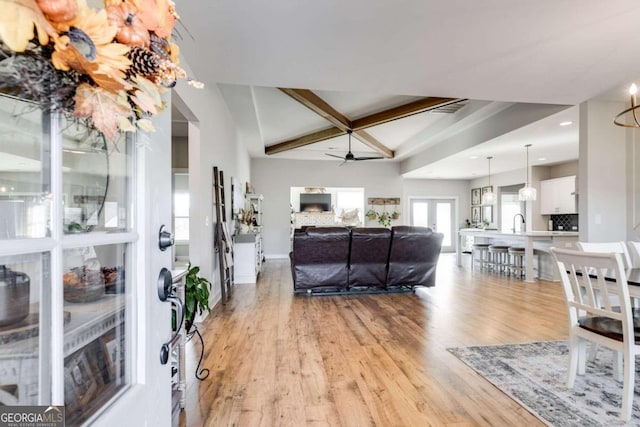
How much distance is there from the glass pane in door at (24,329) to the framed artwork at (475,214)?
37.9 ft

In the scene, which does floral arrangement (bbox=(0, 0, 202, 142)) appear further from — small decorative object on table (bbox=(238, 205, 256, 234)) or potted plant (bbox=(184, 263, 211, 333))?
small decorative object on table (bbox=(238, 205, 256, 234))

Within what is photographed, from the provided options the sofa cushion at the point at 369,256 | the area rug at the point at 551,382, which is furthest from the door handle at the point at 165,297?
the sofa cushion at the point at 369,256

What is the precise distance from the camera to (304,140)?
306 inches

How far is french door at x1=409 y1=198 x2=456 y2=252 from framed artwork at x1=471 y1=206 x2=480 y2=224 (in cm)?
58

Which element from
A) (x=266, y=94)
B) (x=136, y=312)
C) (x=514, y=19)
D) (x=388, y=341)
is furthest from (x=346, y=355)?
(x=266, y=94)

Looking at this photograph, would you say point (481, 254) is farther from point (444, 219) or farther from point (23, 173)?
point (23, 173)

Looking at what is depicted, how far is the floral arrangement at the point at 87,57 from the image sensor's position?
408 mm

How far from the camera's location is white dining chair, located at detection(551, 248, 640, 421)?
1730 millimetres

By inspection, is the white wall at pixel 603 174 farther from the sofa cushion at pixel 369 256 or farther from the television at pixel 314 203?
the television at pixel 314 203

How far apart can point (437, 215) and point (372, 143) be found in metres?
4.52

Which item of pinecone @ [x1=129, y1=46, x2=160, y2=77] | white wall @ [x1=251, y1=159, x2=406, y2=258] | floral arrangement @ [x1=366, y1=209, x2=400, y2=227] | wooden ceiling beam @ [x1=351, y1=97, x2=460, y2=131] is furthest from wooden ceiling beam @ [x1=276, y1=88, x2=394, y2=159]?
pinecone @ [x1=129, y1=46, x2=160, y2=77]

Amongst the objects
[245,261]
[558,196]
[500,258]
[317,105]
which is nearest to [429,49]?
[317,105]

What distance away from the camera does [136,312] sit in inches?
28.3

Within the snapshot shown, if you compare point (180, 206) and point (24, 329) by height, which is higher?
point (180, 206)
